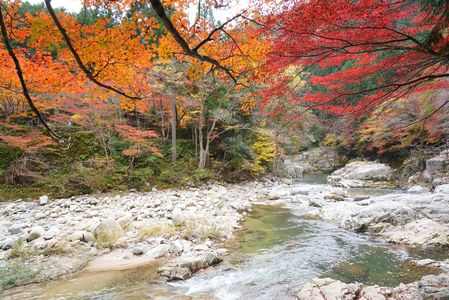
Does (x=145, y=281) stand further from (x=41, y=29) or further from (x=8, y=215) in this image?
(x=8, y=215)

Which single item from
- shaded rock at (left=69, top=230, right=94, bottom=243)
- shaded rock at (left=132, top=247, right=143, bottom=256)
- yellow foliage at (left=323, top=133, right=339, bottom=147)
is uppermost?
yellow foliage at (left=323, top=133, right=339, bottom=147)

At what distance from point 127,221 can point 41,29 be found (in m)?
4.76

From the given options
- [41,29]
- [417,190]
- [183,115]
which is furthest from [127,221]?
[417,190]

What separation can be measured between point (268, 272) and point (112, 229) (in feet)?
11.7

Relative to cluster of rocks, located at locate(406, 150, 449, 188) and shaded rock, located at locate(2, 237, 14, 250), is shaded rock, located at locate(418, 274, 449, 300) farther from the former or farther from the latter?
cluster of rocks, located at locate(406, 150, 449, 188)

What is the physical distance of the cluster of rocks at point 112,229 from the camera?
5.15 metres

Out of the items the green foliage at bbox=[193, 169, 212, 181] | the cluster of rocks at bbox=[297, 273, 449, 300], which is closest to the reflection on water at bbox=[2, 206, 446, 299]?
the cluster of rocks at bbox=[297, 273, 449, 300]

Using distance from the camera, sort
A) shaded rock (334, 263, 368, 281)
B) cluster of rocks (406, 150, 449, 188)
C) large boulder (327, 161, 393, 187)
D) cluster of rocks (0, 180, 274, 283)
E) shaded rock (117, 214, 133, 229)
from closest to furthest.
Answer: shaded rock (334, 263, 368, 281), cluster of rocks (0, 180, 274, 283), shaded rock (117, 214, 133, 229), cluster of rocks (406, 150, 449, 188), large boulder (327, 161, 393, 187)

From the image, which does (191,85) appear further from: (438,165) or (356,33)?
(438,165)

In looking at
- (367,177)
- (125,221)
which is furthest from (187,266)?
(367,177)

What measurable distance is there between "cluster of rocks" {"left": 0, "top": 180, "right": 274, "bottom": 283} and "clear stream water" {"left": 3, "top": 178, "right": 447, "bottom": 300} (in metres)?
0.38

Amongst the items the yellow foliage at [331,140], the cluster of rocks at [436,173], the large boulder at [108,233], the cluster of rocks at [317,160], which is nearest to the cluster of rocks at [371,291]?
the large boulder at [108,233]

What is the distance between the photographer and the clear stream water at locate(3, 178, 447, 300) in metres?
3.94

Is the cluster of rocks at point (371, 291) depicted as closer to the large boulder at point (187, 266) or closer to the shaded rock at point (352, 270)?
the shaded rock at point (352, 270)
